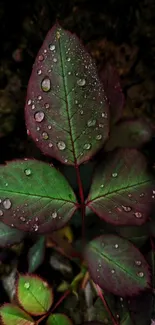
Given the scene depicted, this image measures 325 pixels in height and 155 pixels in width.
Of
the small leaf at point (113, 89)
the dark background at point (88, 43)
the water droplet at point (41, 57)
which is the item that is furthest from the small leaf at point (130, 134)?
the water droplet at point (41, 57)

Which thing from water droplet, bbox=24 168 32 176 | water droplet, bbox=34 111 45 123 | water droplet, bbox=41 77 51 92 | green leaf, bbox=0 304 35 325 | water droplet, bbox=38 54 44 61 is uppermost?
water droplet, bbox=38 54 44 61

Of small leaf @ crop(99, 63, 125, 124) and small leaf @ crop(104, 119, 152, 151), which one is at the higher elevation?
small leaf @ crop(99, 63, 125, 124)

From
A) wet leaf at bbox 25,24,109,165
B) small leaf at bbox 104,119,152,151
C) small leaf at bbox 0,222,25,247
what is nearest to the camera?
wet leaf at bbox 25,24,109,165

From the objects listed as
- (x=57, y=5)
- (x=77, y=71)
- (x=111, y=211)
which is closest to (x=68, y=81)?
(x=77, y=71)

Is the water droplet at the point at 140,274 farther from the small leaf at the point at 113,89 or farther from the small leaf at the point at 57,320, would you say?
the small leaf at the point at 113,89

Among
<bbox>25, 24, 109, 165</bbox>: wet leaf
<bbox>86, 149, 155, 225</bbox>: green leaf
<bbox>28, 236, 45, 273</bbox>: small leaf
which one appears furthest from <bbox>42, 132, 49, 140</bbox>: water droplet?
<bbox>28, 236, 45, 273</bbox>: small leaf

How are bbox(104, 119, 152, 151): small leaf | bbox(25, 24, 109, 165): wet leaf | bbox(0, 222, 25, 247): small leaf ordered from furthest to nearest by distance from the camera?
bbox(104, 119, 152, 151): small leaf, bbox(0, 222, 25, 247): small leaf, bbox(25, 24, 109, 165): wet leaf

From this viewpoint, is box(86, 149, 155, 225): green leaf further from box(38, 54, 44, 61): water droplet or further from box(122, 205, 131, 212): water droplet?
box(38, 54, 44, 61): water droplet
